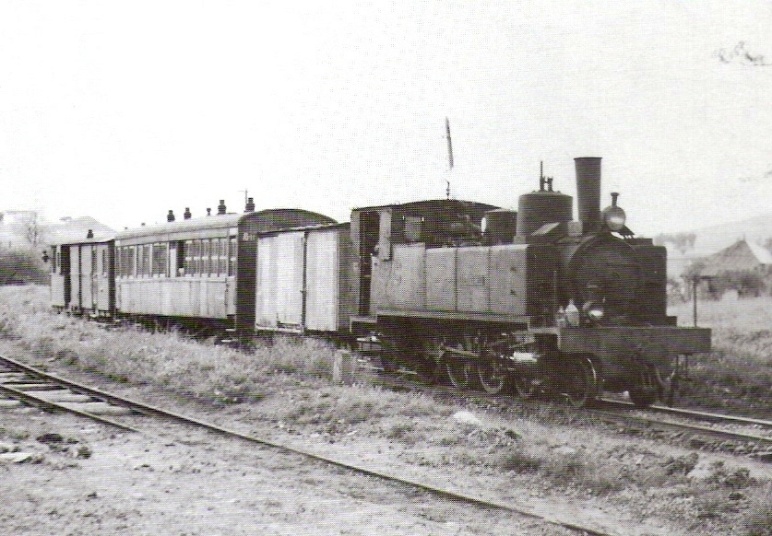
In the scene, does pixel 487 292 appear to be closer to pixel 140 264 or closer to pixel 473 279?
pixel 473 279

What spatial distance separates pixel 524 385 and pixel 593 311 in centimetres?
159

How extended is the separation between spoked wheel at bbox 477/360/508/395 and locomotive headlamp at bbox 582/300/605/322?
1557 mm

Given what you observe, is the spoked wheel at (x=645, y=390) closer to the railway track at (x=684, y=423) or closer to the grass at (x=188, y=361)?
the railway track at (x=684, y=423)

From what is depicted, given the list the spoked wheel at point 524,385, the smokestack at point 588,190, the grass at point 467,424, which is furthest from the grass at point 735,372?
the smokestack at point 588,190

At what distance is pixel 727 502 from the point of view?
603cm

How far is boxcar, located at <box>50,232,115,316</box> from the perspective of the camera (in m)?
25.4

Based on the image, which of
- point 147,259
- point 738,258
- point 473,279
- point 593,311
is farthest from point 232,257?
point 738,258

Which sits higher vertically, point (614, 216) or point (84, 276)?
point (614, 216)

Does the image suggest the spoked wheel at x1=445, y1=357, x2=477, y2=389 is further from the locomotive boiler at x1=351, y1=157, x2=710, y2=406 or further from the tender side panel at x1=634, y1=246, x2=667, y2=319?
the tender side panel at x1=634, y1=246, x2=667, y2=319

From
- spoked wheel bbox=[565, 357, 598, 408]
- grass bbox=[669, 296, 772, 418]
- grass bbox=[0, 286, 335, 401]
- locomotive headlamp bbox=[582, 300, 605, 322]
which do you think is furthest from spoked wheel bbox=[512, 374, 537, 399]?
grass bbox=[0, 286, 335, 401]

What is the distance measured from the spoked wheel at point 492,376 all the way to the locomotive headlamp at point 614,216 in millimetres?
2333

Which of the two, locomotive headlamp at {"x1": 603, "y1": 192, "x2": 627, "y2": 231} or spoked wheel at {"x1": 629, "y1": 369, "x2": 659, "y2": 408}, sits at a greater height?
locomotive headlamp at {"x1": 603, "y1": 192, "x2": 627, "y2": 231}

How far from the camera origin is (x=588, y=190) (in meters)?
10.7

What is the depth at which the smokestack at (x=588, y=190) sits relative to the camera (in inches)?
414
